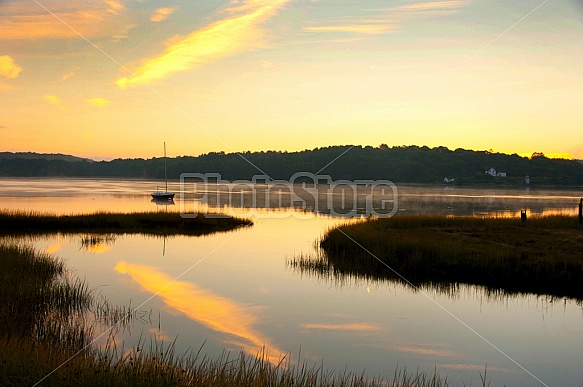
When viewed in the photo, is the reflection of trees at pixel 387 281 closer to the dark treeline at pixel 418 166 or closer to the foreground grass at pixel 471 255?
the foreground grass at pixel 471 255

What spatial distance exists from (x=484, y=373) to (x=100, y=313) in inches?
350

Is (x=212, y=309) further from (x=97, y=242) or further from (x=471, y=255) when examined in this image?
(x=97, y=242)

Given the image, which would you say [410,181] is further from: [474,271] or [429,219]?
[474,271]

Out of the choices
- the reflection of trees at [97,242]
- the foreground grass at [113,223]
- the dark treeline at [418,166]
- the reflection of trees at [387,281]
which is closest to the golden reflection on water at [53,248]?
the reflection of trees at [97,242]

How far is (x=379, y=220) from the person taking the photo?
30.0m

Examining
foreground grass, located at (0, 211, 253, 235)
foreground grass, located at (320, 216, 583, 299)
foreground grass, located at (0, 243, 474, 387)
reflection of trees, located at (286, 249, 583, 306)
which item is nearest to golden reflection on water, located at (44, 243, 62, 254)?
foreground grass, located at (0, 243, 474, 387)

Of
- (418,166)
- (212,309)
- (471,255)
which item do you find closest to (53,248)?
(212,309)

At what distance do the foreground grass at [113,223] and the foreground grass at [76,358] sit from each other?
1336 cm

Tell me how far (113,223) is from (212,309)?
2120 centimetres

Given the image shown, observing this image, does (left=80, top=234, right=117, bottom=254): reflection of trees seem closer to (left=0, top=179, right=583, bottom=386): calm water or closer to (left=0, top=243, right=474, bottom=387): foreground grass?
(left=0, top=179, right=583, bottom=386): calm water

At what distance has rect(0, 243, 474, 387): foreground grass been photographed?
6.79 meters

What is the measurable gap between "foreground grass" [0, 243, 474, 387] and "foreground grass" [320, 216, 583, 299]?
8.85 m

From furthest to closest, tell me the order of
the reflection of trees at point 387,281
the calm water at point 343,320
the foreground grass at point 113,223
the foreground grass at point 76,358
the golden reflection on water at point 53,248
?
1. the foreground grass at point 113,223
2. the golden reflection on water at point 53,248
3. the reflection of trees at point 387,281
4. the calm water at point 343,320
5. the foreground grass at point 76,358

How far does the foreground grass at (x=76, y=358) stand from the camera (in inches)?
267
